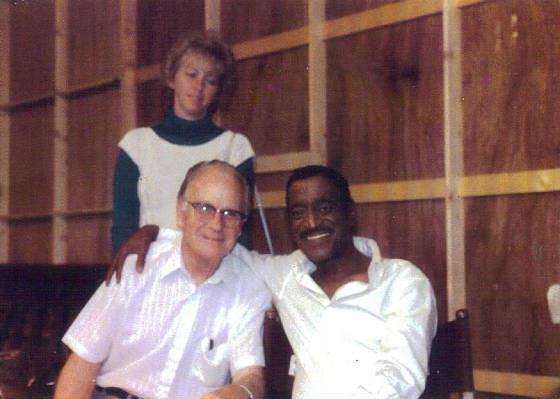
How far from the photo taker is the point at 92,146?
380cm

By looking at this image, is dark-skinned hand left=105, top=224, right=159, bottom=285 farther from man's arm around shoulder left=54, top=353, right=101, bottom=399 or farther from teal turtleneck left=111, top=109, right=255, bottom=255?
teal turtleneck left=111, top=109, right=255, bottom=255

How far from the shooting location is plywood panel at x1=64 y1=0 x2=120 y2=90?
3.62m

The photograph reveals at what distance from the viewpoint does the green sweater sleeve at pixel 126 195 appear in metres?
2.33

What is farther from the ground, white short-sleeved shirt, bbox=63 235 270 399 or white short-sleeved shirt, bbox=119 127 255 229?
white short-sleeved shirt, bbox=119 127 255 229

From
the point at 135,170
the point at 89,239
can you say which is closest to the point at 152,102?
the point at 89,239

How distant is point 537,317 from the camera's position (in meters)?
2.09

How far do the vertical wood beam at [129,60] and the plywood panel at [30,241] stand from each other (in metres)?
0.93

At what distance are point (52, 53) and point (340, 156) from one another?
2049 mm

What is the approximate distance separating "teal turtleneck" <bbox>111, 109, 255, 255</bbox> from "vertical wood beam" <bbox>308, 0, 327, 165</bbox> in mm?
360

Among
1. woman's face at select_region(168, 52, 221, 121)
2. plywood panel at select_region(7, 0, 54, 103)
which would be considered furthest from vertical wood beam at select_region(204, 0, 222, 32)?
plywood panel at select_region(7, 0, 54, 103)

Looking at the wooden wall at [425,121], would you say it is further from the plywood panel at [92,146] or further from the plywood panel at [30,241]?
the plywood panel at [30,241]

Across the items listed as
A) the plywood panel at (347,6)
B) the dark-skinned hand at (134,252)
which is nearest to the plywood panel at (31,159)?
the plywood panel at (347,6)

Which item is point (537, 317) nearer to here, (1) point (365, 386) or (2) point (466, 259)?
(2) point (466, 259)

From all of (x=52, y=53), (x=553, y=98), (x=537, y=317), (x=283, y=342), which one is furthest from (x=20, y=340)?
(x=52, y=53)
